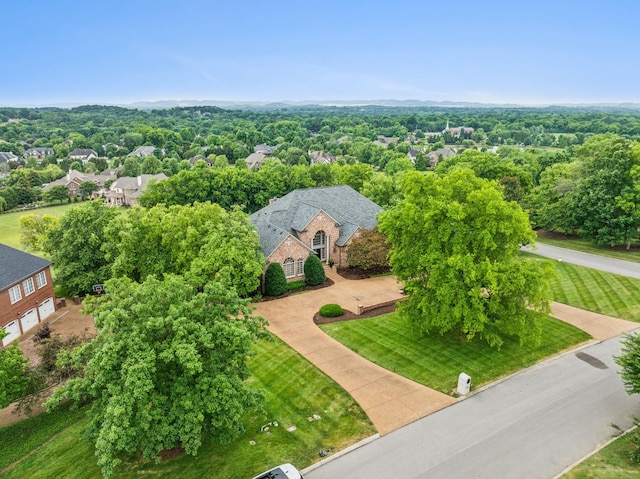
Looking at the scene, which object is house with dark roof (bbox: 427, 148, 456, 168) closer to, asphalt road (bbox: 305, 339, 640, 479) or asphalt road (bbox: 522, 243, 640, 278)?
asphalt road (bbox: 522, 243, 640, 278)

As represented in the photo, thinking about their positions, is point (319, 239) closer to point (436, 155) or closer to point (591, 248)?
point (591, 248)

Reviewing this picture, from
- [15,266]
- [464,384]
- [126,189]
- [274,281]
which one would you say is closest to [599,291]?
[464,384]

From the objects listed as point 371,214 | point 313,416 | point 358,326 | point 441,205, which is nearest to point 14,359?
point 313,416

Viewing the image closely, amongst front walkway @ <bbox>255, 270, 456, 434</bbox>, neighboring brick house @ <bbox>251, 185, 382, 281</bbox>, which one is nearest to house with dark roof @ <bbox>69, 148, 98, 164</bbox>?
neighboring brick house @ <bbox>251, 185, 382, 281</bbox>

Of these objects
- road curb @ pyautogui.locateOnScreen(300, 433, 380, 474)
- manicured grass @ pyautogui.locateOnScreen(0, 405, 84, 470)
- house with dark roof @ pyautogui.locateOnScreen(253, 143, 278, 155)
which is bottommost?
manicured grass @ pyautogui.locateOnScreen(0, 405, 84, 470)

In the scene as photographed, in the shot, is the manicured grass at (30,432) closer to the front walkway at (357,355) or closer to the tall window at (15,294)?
the tall window at (15,294)

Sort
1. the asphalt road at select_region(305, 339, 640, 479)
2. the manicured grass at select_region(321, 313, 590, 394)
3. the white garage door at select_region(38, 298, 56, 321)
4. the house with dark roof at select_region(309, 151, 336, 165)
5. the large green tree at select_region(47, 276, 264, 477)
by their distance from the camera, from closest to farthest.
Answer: the large green tree at select_region(47, 276, 264, 477) < the asphalt road at select_region(305, 339, 640, 479) < the manicured grass at select_region(321, 313, 590, 394) < the white garage door at select_region(38, 298, 56, 321) < the house with dark roof at select_region(309, 151, 336, 165)
